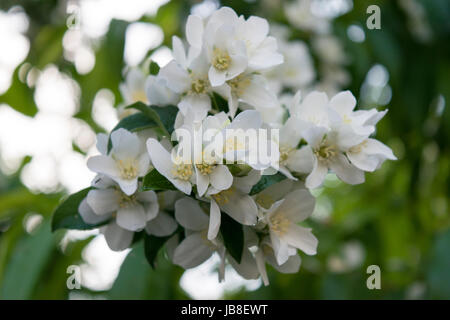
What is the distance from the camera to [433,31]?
1.83m

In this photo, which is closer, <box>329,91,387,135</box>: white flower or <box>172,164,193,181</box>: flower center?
<box>172,164,193,181</box>: flower center

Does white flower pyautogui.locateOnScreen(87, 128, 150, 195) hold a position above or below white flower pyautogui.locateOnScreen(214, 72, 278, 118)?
below

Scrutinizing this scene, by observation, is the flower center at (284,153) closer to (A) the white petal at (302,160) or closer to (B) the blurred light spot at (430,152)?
(A) the white petal at (302,160)

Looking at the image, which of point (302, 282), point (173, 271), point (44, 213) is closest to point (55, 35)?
point (44, 213)

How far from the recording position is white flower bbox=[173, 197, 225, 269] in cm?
81

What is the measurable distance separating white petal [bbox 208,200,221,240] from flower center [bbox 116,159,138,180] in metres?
0.13

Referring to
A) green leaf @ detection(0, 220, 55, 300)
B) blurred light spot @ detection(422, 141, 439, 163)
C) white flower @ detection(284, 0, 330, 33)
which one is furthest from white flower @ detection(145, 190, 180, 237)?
blurred light spot @ detection(422, 141, 439, 163)

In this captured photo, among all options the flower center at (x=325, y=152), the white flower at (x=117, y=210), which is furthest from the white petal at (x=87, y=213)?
the flower center at (x=325, y=152)

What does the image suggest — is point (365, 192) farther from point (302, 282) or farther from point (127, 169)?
point (127, 169)

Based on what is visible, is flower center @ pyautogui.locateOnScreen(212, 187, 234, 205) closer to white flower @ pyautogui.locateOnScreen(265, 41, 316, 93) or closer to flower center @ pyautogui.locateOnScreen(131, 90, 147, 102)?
flower center @ pyautogui.locateOnScreen(131, 90, 147, 102)

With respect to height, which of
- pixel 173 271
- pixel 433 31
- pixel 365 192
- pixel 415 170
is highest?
pixel 433 31

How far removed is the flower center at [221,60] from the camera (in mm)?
848

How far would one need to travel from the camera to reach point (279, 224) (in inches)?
32.3
